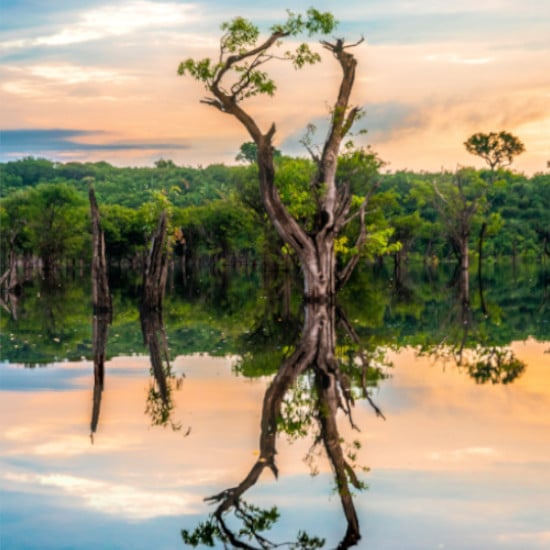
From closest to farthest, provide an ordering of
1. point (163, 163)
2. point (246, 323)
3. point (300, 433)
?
1. point (300, 433)
2. point (246, 323)
3. point (163, 163)

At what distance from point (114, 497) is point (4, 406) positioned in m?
5.68

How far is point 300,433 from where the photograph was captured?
39.0ft

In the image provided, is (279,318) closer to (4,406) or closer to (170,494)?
(4,406)

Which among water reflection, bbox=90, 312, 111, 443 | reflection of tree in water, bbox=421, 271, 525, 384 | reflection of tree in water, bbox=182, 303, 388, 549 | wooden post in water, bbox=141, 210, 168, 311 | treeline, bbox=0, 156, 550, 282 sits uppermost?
treeline, bbox=0, 156, 550, 282

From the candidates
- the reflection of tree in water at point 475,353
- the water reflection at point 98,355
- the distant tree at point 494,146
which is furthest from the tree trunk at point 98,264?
the distant tree at point 494,146

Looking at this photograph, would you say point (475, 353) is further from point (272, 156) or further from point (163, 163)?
point (163, 163)

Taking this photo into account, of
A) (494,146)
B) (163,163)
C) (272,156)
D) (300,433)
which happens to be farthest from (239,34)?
(163,163)

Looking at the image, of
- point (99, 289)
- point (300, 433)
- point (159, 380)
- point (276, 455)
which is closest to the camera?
point (276, 455)

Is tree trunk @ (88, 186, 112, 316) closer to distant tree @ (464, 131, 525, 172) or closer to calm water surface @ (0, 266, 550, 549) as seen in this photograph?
calm water surface @ (0, 266, 550, 549)

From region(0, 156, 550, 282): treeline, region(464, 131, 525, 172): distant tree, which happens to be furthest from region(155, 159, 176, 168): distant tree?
region(464, 131, 525, 172): distant tree

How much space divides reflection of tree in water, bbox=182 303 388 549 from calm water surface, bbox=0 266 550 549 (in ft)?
0.21

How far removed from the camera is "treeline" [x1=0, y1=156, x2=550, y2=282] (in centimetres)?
6600

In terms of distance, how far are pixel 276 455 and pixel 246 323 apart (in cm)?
1871

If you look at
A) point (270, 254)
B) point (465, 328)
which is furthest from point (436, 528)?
point (270, 254)
